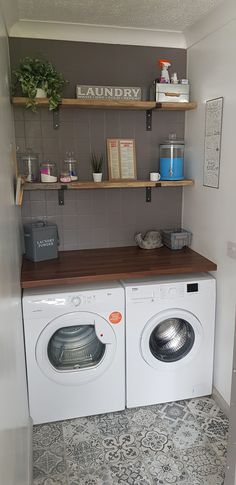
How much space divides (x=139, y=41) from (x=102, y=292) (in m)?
1.77

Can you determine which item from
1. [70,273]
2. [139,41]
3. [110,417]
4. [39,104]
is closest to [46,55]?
[39,104]

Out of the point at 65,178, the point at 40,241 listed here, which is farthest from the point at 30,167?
the point at 40,241

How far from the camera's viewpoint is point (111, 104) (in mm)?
2479

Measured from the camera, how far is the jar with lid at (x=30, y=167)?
2.60 meters

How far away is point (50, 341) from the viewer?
2.35 metres

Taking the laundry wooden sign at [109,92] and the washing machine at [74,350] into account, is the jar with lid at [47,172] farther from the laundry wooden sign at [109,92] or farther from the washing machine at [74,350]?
the washing machine at [74,350]

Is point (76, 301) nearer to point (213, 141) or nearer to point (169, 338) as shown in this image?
point (169, 338)

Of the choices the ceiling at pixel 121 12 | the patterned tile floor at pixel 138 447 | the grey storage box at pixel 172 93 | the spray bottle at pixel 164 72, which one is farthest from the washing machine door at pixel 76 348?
the ceiling at pixel 121 12

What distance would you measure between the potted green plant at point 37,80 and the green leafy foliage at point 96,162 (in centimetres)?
50

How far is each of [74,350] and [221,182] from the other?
4.58 ft

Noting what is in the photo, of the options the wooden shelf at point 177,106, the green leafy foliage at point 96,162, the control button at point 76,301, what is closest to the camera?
the control button at point 76,301

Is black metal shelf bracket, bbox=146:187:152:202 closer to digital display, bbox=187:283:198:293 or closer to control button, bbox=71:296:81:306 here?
digital display, bbox=187:283:198:293

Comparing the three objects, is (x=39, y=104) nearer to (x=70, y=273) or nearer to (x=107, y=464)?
(x=70, y=273)

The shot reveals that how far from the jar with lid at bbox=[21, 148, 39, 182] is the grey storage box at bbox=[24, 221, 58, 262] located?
1.06 feet
